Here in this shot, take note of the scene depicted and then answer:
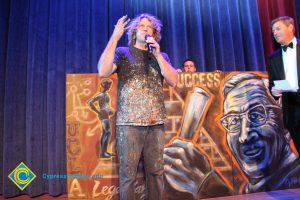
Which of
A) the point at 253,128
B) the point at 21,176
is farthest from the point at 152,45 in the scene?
the point at 21,176

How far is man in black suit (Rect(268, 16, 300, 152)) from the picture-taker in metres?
1.78

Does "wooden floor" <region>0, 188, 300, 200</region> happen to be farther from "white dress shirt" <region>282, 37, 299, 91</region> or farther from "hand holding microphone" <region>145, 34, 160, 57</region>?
"hand holding microphone" <region>145, 34, 160, 57</region>

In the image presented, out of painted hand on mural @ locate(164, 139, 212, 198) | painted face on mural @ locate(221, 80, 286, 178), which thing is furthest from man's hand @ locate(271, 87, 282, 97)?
painted hand on mural @ locate(164, 139, 212, 198)

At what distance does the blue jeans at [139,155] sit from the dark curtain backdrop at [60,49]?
1.76 metres

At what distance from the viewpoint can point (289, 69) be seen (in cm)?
182

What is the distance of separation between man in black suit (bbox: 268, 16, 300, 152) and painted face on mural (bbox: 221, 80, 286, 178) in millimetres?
374

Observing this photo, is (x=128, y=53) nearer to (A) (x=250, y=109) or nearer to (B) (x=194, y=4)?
(A) (x=250, y=109)

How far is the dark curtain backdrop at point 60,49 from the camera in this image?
2.86 metres

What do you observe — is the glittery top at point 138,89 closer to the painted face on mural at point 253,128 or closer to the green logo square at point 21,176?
the painted face on mural at point 253,128

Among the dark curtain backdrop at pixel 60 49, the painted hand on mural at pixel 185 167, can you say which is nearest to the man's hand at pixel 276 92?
the painted hand on mural at pixel 185 167

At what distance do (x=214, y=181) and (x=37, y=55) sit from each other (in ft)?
8.23

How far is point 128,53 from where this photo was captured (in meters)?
1.53

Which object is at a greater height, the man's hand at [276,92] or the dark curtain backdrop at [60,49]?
the dark curtain backdrop at [60,49]

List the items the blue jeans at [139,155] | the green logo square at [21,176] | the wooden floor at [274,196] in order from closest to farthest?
the blue jeans at [139,155] < the wooden floor at [274,196] < the green logo square at [21,176]
